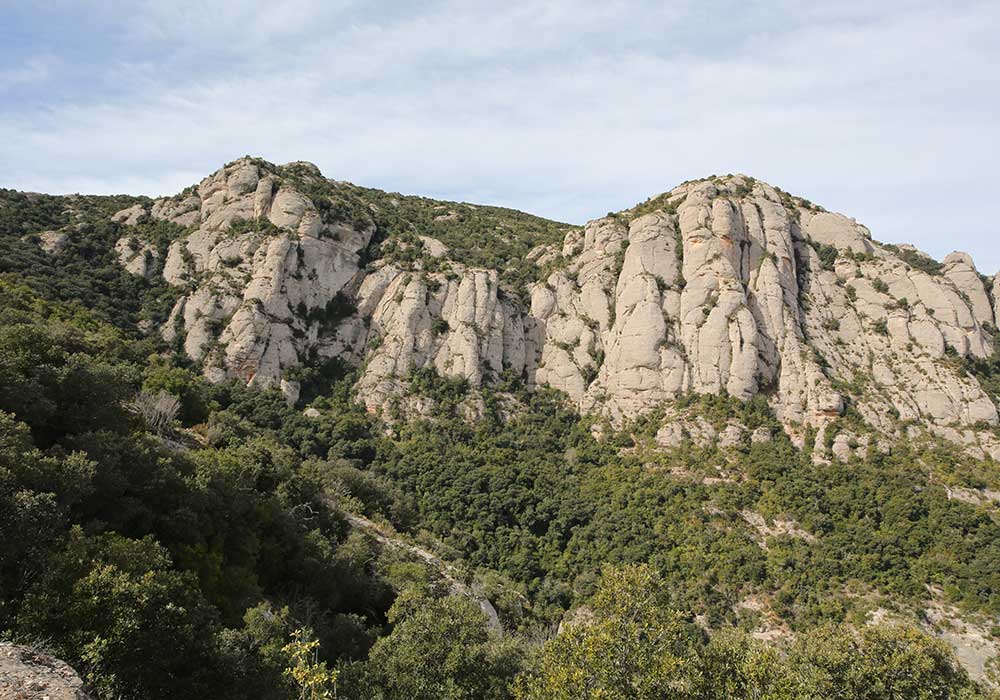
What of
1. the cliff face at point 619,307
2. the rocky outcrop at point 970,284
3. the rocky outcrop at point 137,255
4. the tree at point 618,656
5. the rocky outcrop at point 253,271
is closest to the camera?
the tree at point 618,656

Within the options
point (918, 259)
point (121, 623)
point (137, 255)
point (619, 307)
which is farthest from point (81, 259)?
point (918, 259)

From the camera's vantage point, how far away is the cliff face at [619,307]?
2628 inches

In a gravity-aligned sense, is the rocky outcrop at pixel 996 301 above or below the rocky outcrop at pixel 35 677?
above

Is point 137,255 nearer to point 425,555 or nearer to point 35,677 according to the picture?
point 425,555

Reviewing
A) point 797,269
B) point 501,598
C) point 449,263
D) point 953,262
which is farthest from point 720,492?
point 953,262

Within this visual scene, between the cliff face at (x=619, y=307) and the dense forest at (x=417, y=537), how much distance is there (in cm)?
414

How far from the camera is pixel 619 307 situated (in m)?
78.1

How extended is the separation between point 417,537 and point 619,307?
41.9 metres

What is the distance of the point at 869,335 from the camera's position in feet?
232

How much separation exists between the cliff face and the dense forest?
414cm

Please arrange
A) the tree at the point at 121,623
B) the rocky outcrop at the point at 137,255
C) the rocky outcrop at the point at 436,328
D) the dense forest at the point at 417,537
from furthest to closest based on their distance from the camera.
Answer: the rocky outcrop at the point at 137,255 → the rocky outcrop at the point at 436,328 → the dense forest at the point at 417,537 → the tree at the point at 121,623

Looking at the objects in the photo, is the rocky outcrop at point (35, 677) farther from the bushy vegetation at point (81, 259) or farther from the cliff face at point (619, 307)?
the cliff face at point (619, 307)

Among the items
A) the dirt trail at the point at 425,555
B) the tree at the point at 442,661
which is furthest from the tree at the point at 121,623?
the dirt trail at the point at 425,555

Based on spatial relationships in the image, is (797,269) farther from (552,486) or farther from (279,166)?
(279,166)
